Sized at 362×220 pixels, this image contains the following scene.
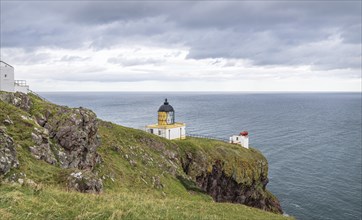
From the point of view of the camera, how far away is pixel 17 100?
3372 cm

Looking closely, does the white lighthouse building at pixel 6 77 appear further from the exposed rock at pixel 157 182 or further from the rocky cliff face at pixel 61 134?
the exposed rock at pixel 157 182

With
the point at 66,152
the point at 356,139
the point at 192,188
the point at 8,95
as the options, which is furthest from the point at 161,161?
the point at 356,139

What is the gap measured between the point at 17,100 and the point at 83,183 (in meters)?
15.0

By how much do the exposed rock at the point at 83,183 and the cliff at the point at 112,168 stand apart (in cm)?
7

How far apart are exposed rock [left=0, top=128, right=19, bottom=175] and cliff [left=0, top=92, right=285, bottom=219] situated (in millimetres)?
66

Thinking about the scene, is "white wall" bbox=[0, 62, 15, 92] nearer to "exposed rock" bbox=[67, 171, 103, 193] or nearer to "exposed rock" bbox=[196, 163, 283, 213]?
"exposed rock" bbox=[67, 171, 103, 193]

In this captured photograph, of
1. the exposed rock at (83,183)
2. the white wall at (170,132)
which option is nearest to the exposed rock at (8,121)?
the exposed rock at (83,183)

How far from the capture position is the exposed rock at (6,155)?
21.7 meters

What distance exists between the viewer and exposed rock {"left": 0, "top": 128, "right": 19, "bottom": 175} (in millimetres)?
21664

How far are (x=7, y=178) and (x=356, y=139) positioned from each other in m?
121

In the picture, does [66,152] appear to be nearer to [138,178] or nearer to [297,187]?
[138,178]

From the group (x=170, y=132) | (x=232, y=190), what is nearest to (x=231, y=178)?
(x=232, y=190)

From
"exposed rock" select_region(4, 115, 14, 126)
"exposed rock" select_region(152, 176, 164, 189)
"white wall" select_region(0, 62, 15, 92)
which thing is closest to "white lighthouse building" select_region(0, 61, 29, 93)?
"white wall" select_region(0, 62, 15, 92)

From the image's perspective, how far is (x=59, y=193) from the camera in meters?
19.5
